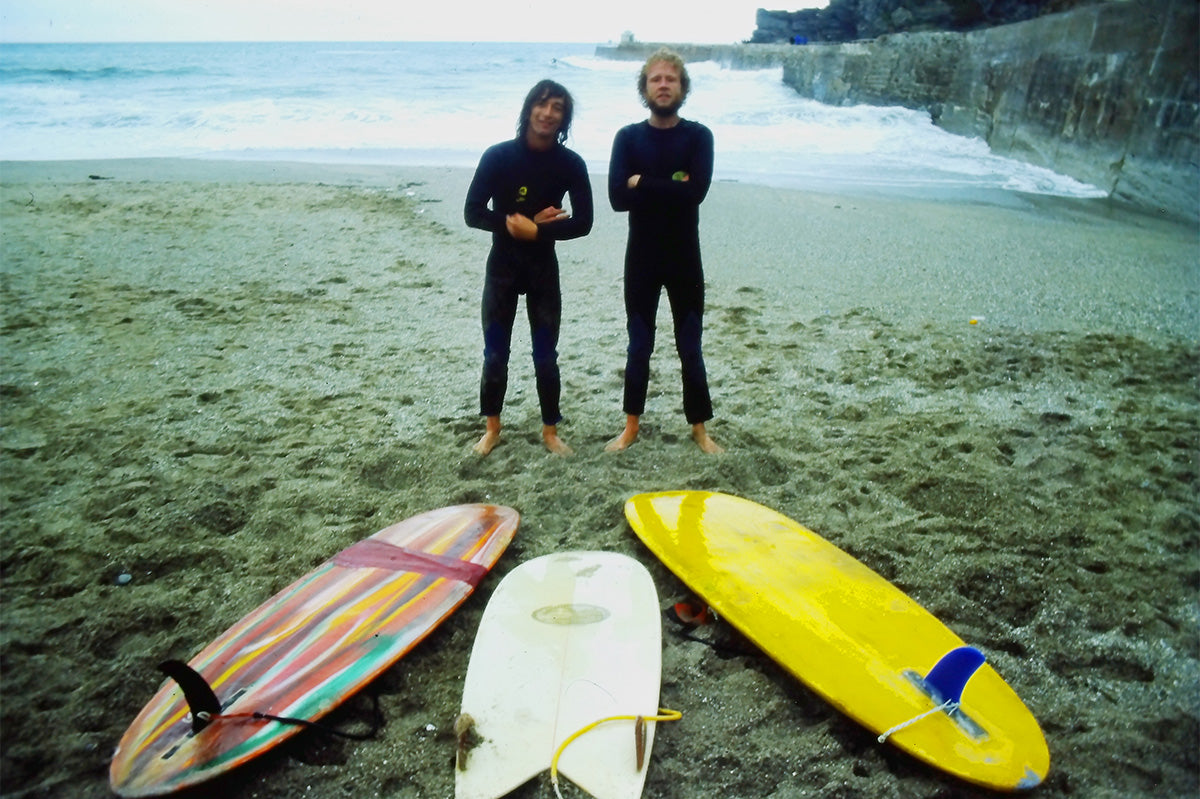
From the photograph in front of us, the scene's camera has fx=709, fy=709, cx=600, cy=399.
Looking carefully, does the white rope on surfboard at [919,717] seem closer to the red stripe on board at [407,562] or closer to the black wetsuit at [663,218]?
the red stripe on board at [407,562]

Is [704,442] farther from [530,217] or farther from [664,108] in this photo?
[664,108]

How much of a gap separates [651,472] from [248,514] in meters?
1.55

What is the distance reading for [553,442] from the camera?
3.05 meters

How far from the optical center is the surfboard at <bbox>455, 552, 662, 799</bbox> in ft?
5.38

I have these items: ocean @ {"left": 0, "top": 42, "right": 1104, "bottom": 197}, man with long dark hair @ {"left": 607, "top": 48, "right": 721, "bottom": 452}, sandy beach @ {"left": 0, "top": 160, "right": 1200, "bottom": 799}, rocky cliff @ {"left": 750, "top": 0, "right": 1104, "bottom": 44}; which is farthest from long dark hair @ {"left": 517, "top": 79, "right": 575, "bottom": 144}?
rocky cliff @ {"left": 750, "top": 0, "right": 1104, "bottom": 44}

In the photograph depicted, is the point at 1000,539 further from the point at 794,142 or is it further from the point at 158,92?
the point at 158,92

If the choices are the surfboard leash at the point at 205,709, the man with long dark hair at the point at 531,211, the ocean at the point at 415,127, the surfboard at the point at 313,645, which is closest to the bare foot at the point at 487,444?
the man with long dark hair at the point at 531,211

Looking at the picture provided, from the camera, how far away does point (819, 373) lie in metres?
3.78

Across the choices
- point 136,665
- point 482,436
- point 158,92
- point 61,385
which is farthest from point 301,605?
point 158,92

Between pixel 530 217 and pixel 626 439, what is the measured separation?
1.04 metres

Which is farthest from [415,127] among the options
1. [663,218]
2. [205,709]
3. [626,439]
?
[205,709]

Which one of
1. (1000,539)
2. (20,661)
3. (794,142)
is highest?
(794,142)

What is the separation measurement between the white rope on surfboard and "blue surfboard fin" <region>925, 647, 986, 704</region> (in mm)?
10

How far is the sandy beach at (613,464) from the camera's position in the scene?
176cm
